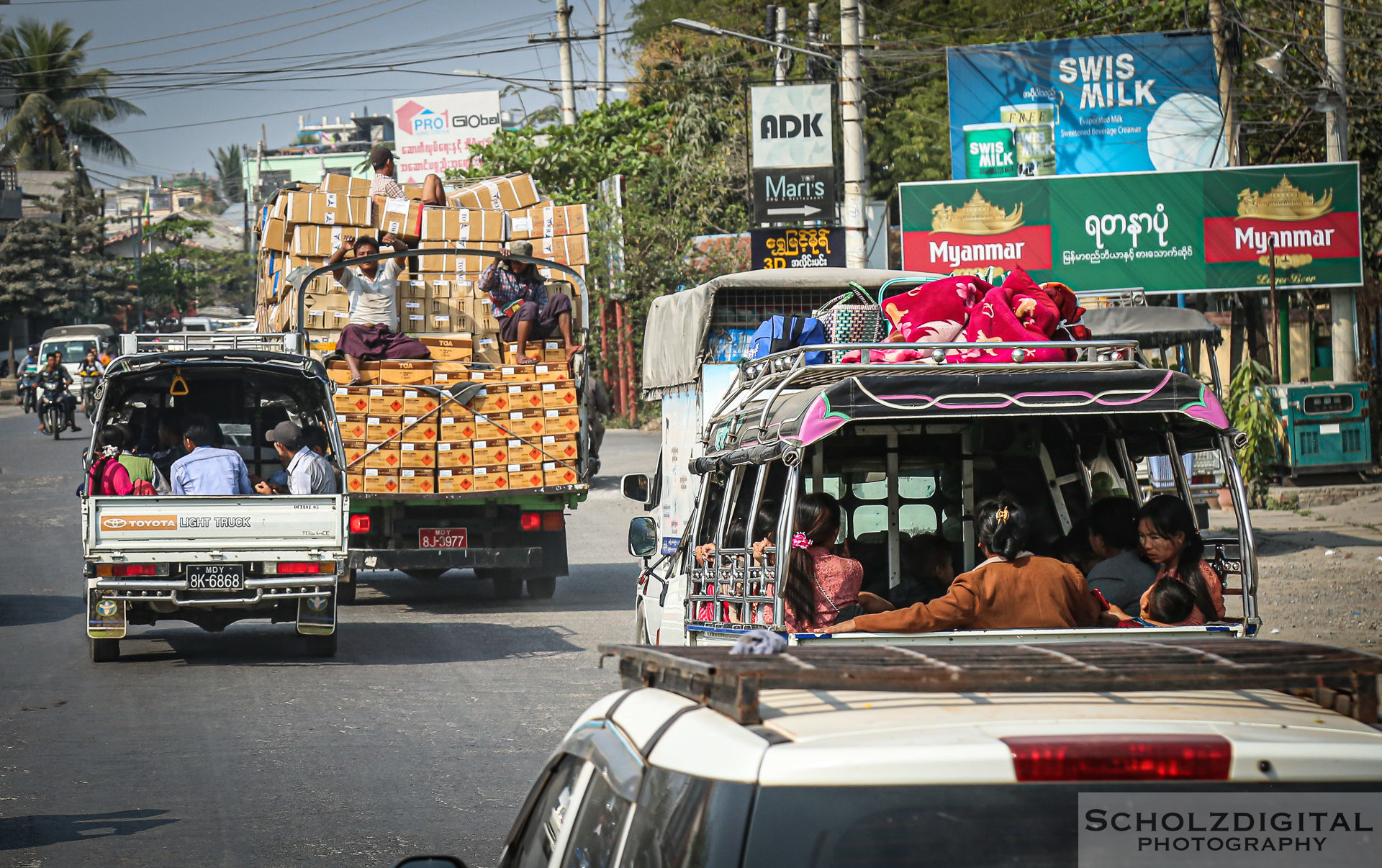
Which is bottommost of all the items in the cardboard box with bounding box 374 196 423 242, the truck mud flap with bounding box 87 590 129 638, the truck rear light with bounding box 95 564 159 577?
the truck mud flap with bounding box 87 590 129 638

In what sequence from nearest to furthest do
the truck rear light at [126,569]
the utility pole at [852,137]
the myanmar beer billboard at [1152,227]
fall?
the truck rear light at [126,569] < the utility pole at [852,137] < the myanmar beer billboard at [1152,227]

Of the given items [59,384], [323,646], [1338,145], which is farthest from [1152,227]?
[59,384]

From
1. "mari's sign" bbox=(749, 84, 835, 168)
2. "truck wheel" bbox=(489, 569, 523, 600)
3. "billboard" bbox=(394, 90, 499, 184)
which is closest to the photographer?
"truck wheel" bbox=(489, 569, 523, 600)

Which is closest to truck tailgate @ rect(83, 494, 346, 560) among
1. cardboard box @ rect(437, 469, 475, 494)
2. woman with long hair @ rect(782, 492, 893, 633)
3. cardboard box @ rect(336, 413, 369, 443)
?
Result: cardboard box @ rect(336, 413, 369, 443)

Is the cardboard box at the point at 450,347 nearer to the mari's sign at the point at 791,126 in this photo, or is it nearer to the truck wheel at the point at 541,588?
the truck wheel at the point at 541,588

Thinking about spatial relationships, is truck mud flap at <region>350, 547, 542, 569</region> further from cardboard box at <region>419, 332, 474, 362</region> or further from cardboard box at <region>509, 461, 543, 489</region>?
cardboard box at <region>419, 332, 474, 362</region>

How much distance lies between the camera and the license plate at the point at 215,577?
1080 cm

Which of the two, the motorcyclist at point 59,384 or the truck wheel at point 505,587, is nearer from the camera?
the truck wheel at point 505,587

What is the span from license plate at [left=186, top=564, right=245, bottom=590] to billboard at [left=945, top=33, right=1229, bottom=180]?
18921 mm

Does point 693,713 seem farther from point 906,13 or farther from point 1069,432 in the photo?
point 906,13

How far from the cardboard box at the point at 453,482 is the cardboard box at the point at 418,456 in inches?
4.8

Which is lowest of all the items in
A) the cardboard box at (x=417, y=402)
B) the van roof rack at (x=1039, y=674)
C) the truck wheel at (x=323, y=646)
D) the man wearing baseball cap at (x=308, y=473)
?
the truck wheel at (x=323, y=646)

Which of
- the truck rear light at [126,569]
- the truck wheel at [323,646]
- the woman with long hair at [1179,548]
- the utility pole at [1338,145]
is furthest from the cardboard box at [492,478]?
the utility pole at [1338,145]

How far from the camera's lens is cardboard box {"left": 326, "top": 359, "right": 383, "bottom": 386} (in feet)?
45.5
